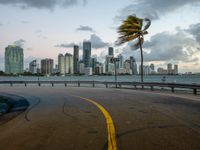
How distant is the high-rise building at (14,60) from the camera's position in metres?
144

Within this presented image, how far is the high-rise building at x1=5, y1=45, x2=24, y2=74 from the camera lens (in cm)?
14400

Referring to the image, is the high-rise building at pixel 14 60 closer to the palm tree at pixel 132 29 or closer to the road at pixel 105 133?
the palm tree at pixel 132 29

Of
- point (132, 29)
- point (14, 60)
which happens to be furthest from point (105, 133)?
point (14, 60)

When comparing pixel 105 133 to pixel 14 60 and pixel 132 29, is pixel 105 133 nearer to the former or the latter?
pixel 132 29

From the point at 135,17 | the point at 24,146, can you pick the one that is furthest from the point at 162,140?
the point at 135,17

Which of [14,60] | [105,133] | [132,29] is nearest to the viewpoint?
[105,133]

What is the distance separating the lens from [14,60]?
490ft

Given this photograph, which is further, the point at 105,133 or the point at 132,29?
the point at 132,29

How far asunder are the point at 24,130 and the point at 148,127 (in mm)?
3730

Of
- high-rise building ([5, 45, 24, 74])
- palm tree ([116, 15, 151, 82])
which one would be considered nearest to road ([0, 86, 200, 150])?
palm tree ([116, 15, 151, 82])

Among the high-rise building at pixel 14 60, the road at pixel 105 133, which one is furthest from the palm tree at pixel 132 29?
the high-rise building at pixel 14 60

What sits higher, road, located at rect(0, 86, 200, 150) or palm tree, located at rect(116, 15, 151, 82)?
palm tree, located at rect(116, 15, 151, 82)

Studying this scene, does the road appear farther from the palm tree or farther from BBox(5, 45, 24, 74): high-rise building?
BBox(5, 45, 24, 74): high-rise building

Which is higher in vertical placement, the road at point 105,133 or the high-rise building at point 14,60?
the high-rise building at point 14,60
